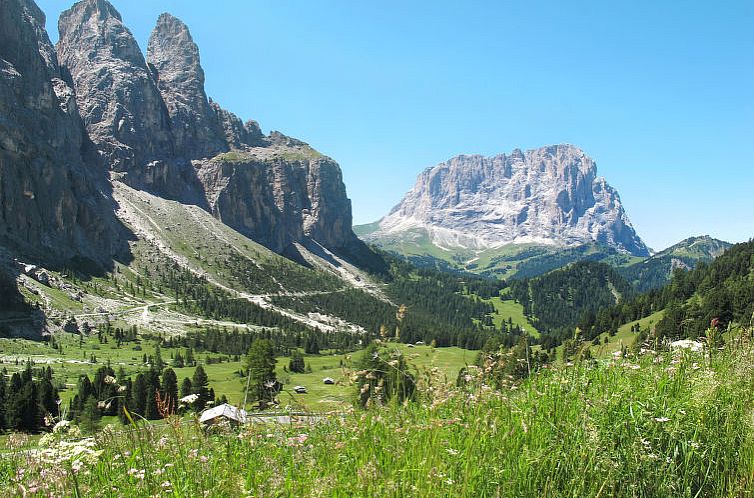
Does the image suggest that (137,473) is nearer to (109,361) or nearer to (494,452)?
(494,452)

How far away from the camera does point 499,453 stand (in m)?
4.58

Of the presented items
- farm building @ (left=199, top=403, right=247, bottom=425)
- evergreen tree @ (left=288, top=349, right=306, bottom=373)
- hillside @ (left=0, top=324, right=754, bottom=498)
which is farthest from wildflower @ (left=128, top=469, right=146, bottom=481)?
evergreen tree @ (left=288, top=349, right=306, bottom=373)

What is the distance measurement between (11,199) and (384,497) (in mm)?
253338

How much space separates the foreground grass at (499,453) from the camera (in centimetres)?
428

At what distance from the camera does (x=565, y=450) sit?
15.3ft

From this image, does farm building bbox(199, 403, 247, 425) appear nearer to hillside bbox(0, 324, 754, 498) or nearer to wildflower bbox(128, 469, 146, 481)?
hillside bbox(0, 324, 754, 498)

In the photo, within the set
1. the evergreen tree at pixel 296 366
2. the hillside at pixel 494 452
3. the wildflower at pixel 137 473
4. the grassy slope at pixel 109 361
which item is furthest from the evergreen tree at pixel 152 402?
the evergreen tree at pixel 296 366

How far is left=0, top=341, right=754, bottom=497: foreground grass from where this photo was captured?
4.28 metres

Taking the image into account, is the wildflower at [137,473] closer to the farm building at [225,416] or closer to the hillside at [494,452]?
the hillside at [494,452]

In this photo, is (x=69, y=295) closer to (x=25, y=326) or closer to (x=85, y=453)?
(x=25, y=326)

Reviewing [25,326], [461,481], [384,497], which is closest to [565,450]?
[461,481]

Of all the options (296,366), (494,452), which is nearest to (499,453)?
(494,452)

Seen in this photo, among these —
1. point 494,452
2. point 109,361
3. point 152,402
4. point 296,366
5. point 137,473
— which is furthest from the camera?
point 296,366

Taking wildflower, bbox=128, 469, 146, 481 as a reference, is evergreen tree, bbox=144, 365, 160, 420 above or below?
below
